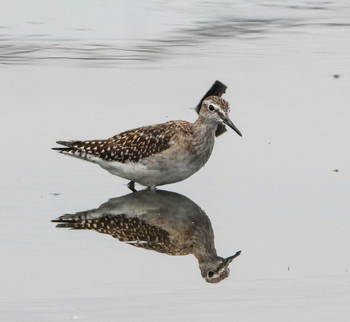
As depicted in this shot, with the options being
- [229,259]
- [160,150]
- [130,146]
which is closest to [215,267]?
[229,259]

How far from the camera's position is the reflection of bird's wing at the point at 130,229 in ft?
37.0

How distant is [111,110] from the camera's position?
15.6m

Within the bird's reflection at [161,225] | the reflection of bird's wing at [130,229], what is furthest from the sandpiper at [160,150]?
the reflection of bird's wing at [130,229]

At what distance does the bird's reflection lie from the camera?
11016mm

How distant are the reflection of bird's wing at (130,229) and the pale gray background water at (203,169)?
0.18 metres

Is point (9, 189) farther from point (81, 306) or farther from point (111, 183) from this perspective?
point (81, 306)

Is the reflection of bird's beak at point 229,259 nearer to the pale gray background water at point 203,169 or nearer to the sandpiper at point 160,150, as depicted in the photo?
the pale gray background water at point 203,169

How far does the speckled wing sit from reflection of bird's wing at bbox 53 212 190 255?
5.02ft

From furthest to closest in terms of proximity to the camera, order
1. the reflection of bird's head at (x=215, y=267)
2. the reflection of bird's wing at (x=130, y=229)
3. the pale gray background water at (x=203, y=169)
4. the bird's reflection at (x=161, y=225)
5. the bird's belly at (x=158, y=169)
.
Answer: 1. the bird's belly at (x=158, y=169)
2. the reflection of bird's wing at (x=130, y=229)
3. the bird's reflection at (x=161, y=225)
4. the reflection of bird's head at (x=215, y=267)
5. the pale gray background water at (x=203, y=169)

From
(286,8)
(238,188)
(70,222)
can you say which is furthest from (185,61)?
(70,222)

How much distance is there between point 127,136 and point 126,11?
8174 millimetres

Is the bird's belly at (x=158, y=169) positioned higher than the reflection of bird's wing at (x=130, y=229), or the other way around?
the reflection of bird's wing at (x=130, y=229)

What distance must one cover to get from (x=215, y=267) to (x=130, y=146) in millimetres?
3264

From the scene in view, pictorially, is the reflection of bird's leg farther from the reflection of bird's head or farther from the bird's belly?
the reflection of bird's head
